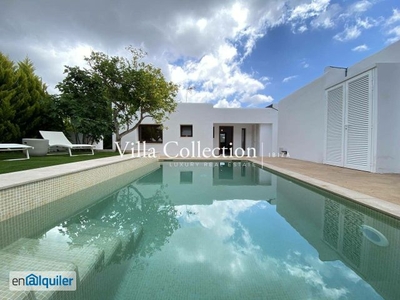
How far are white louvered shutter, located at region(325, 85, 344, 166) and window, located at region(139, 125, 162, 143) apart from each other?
10.5 meters

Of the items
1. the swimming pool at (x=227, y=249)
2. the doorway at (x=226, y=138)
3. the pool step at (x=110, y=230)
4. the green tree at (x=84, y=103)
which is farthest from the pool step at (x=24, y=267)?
the doorway at (x=226, y=138)

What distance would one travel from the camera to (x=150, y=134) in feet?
50.9

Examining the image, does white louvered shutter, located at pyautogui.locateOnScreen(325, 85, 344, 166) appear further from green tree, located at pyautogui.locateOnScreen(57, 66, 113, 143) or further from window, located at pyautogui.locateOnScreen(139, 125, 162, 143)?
window, located at pyautogui.locateOnScreen(139, 125, 162, 143)

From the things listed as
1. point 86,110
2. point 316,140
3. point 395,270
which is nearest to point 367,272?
point 395,270

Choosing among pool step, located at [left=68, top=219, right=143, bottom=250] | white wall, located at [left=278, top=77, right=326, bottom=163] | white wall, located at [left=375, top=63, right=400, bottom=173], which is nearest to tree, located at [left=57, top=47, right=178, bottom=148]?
white wall, located at [left=278, top=77, right=326, bottom=163]

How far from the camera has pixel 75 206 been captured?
382 centimetres

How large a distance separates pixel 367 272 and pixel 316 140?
28.8 feet

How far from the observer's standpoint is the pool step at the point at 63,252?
193 centimetres

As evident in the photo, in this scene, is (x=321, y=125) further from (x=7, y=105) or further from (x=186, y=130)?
(x=7, y=105)

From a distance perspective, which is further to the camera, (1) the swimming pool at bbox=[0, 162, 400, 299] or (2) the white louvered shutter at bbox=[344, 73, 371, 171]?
(2) the white louvered shutter at bbox=[344, 73, 371, 171]

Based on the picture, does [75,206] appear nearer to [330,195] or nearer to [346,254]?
[346,254]

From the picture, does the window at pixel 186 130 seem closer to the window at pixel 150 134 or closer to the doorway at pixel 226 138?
the window at pixel 150 134

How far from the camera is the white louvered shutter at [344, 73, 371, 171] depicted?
660 cm

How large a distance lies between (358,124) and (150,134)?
12212 millimetres
